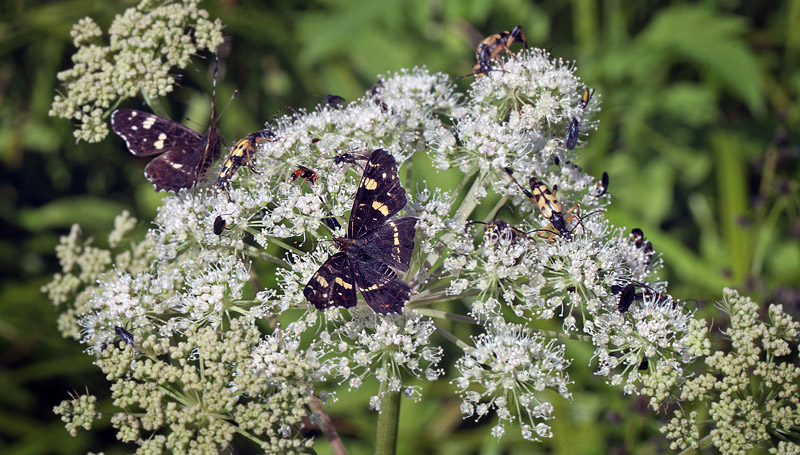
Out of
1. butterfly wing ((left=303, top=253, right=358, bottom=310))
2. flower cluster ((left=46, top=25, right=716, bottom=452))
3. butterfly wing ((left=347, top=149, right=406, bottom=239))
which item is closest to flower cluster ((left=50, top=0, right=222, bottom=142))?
flower cluster ((left=46, top=25, right=716, bottom=452))

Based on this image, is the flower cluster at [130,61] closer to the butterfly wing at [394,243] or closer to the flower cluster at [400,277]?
the flower cluster at [400,277]

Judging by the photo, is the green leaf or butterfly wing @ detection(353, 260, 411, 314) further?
the green leaf

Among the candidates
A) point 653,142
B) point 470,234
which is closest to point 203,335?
point 470,234

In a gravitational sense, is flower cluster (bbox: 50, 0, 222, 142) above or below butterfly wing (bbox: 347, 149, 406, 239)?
above

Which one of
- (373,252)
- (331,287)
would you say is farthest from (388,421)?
(373,252)

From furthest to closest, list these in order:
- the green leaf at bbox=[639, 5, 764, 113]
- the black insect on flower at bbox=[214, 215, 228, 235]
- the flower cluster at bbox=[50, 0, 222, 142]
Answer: the green leaf at bbox=[639, 5, 764, 113]
the flower cluster at bbox=[50, 0, 222, 142]
the black insect on flower at bbox=[214, 215, 228, 235]

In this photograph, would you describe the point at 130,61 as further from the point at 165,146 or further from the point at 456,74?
the point at 456,74

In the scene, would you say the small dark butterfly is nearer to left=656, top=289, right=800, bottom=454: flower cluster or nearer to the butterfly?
the butterfly

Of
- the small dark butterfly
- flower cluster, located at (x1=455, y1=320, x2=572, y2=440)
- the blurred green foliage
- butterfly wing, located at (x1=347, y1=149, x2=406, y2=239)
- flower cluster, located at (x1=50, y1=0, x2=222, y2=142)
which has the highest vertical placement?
the blurred green foliage
